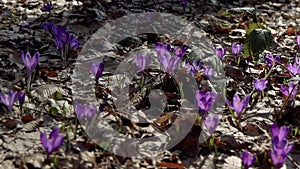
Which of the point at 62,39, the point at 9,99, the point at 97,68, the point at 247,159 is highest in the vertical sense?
the point at 62,39

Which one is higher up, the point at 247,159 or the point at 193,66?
the point at 193,66

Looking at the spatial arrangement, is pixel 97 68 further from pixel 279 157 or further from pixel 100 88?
pixel 279 157

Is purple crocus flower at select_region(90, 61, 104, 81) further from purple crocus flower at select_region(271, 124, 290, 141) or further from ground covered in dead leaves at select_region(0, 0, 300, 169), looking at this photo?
purple crocus flower at select_region(271, 124, 290, 141)

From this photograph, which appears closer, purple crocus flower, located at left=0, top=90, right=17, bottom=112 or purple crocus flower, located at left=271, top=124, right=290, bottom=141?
purple crocus flower, located at left=271, top=124, right=290, bottom=141

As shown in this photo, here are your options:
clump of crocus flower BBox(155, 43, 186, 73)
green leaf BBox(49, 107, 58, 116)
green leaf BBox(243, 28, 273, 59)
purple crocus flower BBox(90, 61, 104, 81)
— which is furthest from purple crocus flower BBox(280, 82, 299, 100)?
green leaf BBox(49, 107, 58, 116)

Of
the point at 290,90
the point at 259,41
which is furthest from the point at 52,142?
the point at 259,41

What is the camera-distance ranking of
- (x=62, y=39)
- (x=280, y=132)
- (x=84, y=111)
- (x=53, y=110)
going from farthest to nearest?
(x=62, y=39) < (x=53, y=110) < (x=84, y=111) < (x=280, y=132)

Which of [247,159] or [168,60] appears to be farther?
[168,60]

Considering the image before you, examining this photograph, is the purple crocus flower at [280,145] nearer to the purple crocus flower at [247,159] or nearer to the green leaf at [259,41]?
the purple crocus flower at [247,159]

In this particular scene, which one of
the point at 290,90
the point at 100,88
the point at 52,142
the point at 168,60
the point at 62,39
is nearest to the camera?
the point at 52,142

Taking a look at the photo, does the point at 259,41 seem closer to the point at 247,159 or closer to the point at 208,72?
the point at 208,72

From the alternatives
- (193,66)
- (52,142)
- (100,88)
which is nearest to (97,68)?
(100,88)
